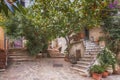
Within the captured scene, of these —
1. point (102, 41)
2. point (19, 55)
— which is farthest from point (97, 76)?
point (19, 55)

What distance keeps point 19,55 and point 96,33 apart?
4765mm

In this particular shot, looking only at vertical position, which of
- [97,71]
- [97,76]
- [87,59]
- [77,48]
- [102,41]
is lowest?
[97,76]

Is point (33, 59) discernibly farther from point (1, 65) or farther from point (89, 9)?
point (89, 9)

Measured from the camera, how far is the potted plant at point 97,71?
8.54 meters

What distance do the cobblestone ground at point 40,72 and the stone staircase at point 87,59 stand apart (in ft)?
1.08

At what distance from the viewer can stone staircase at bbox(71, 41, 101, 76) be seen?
375 inches

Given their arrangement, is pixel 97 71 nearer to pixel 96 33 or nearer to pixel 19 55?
pixel 96 33

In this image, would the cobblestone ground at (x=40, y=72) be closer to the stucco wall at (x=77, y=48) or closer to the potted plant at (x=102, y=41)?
the stucco wall at (x=77, y=48)

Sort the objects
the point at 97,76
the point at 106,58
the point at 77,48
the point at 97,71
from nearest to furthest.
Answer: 1. the point at 97,76
2. the point at 97,71
3. the point at 106,58
4. the point at 77,48

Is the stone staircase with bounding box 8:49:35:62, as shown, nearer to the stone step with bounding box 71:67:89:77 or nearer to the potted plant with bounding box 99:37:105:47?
the stone step with bounding box 71:67:89:77

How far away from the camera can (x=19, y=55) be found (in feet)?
41.2

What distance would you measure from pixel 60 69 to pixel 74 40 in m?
2.66

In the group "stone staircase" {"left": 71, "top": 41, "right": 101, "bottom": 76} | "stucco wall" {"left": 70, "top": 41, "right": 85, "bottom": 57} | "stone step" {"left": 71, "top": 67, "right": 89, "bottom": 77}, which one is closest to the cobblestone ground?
"stone step" {"left": 71, "top": 67, "right": 89, "bottom": 77}

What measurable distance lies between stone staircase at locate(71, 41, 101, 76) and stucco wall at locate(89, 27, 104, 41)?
17.6 inches
